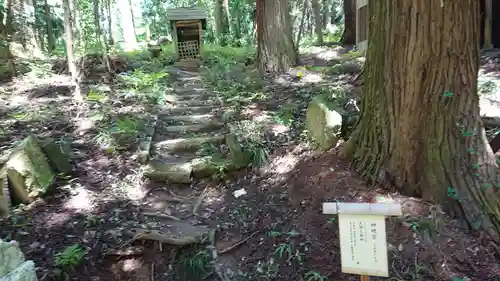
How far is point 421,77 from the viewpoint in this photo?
3.36 metres

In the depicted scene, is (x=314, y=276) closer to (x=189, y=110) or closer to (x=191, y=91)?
(x=189, y=110)

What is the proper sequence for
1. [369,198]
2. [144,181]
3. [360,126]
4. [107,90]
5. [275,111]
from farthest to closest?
1. [107,90]
2. [275,111]
3. [144,181]
4. [360,126]
5. [369,198]

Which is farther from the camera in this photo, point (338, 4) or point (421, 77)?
point (338, 4)

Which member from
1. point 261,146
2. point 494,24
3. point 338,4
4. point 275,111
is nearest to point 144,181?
point 261,146

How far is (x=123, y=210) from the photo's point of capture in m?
4.59

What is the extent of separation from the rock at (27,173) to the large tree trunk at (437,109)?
3872mm

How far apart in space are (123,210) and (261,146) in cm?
208

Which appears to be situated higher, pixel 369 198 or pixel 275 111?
pixel 275 111

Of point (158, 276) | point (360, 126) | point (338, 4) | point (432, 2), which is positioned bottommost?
point (158, 276)

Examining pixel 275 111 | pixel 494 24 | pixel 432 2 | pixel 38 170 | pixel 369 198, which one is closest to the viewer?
pixel 432 2

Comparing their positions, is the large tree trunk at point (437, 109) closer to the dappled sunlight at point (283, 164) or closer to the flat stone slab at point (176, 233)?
the dappled sunlight at point (283, 164)

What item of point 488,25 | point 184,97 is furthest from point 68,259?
point 488,25

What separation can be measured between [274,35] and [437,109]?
6.37 meters

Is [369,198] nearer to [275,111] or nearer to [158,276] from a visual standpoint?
[158,276]
